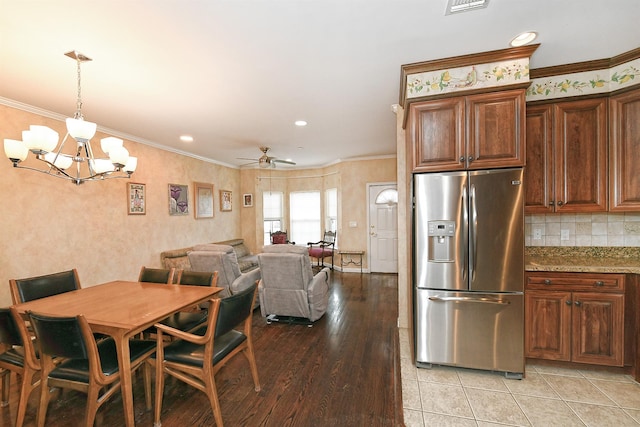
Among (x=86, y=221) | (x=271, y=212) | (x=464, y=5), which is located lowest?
(x=86, y=221)

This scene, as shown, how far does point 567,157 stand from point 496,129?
0.88 metres

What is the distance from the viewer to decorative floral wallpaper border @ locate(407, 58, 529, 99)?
2.15 metres

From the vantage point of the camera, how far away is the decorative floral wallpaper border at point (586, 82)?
2262mm

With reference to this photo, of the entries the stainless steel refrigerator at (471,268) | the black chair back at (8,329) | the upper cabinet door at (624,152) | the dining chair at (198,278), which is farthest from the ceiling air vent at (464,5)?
the black chair back at (8,329)

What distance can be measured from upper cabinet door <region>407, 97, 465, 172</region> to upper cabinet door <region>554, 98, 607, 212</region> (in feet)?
3.34

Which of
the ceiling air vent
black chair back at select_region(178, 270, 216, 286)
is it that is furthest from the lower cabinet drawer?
black chair back at select_region(178, 270, 216, 286)

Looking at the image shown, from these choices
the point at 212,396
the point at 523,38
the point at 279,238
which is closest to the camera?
the point at 212,396

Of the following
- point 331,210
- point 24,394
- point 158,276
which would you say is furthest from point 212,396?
point 331,210

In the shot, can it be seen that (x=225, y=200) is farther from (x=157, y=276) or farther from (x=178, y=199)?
(x=157, y=276)

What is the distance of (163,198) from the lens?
486 centimetres

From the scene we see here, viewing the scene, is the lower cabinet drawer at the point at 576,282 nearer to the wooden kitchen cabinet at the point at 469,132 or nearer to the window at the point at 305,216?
the wooden kitchen cabinet at the point at 469,132

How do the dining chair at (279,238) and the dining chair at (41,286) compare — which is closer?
the dining chair at (41,286)

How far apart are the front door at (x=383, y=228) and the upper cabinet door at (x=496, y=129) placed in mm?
3775

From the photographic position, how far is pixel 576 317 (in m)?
2.23
